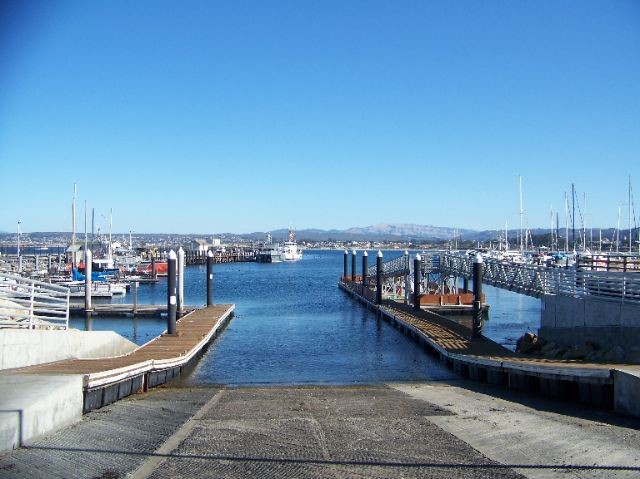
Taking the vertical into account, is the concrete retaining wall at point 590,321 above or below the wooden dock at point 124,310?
above

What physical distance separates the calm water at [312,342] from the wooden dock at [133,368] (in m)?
0.91

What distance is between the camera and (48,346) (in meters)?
14.7

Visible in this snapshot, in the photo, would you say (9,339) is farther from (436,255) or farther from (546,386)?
(436,255)

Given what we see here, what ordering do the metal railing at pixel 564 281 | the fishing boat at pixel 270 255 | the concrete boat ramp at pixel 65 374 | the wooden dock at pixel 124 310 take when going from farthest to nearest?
the fishing boat at pixel 270 255 → the wooden dock at pixel 124 310 → the metal railing at pixel 564 281 → the concrete boat ramp at pixel 65 374

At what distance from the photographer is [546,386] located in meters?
14.8

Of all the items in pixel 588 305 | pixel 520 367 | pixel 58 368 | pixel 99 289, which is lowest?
pixel 99 289

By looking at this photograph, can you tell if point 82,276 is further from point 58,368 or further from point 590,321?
point 590,321

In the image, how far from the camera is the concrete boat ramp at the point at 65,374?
8.93 metres

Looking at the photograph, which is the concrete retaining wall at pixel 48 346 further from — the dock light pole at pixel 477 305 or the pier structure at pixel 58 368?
the dock light pole at pixel 477 305

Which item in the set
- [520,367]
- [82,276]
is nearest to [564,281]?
[520,367]

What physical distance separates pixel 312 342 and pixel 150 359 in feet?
46.0

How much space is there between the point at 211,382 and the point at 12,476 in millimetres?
13423

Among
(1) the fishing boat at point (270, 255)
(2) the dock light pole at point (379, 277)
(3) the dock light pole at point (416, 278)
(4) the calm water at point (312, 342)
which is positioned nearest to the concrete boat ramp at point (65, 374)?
(4) the calm water at point (312, 342)

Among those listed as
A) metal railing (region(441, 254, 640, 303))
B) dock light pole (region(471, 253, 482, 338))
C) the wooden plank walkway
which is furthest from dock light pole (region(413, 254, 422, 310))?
dock light pole (region(471, 253, 482, 338))
